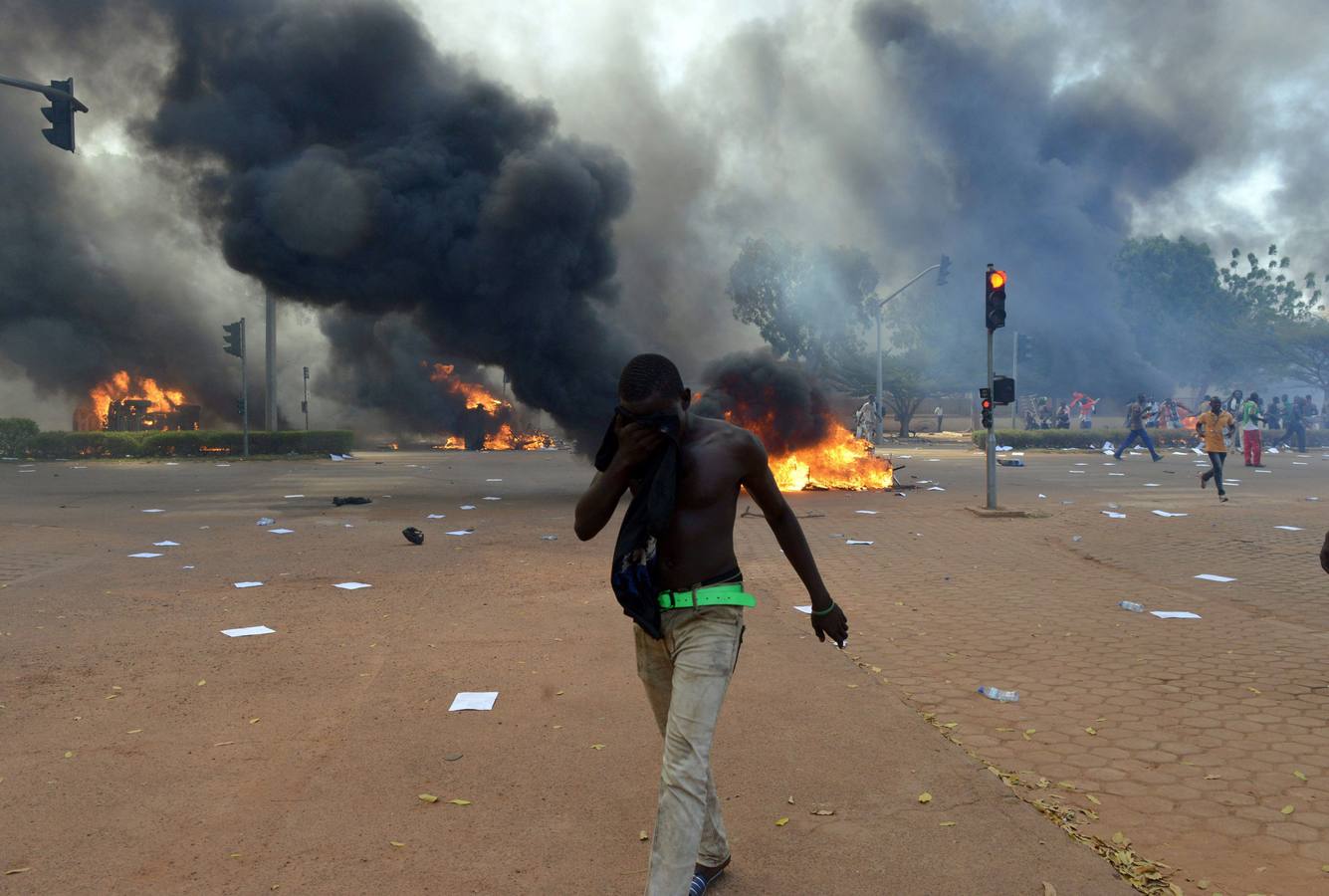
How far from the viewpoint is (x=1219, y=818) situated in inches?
129

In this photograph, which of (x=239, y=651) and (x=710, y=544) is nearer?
(x=710, y=544)

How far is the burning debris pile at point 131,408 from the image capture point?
36.9 m

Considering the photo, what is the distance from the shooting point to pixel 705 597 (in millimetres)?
2643

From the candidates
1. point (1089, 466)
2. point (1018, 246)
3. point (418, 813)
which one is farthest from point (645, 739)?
point (1018, 246)

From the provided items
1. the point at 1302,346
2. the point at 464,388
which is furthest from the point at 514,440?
the point at 1302,346

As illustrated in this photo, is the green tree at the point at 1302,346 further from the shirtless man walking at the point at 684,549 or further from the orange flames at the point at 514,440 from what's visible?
the shirtless man walking at the point at 684,549

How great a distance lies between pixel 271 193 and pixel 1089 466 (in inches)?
775

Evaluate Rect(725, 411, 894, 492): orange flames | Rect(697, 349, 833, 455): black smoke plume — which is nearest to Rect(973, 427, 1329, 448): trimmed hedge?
Rect(725, 411, 894, 492): orange flames

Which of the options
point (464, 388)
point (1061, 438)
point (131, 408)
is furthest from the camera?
point (464, 388)

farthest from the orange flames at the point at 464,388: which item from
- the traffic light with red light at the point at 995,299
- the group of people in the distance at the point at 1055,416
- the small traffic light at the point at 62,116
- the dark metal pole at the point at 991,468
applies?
the dark metal pole at the point at 991,468

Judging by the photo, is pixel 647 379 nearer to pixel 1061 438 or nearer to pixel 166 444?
pixel 166 444

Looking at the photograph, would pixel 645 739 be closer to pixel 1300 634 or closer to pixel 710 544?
pixel 710 544

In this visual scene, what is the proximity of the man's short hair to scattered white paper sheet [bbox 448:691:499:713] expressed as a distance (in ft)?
8.10

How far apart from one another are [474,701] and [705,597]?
242 cm
